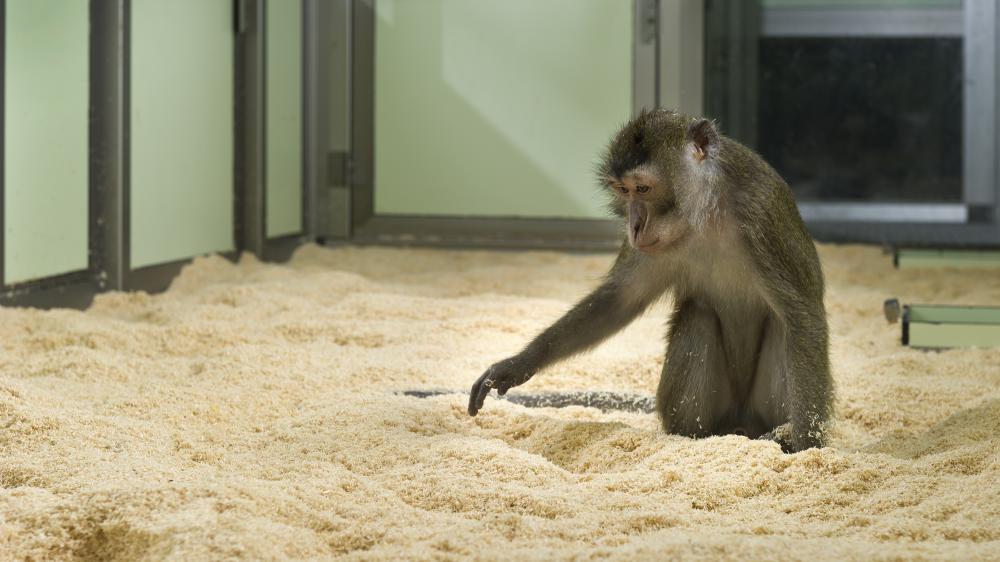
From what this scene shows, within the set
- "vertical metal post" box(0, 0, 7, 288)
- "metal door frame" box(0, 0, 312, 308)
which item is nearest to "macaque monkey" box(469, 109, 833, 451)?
"vertical metal post" box(0, 0, 7, 288)

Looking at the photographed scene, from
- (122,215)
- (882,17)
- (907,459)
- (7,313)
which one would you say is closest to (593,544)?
(907,459)

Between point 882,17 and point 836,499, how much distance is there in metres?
6.48

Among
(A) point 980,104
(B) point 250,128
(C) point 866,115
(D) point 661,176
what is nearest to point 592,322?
(D) point 661,176

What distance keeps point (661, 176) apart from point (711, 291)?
43 cm

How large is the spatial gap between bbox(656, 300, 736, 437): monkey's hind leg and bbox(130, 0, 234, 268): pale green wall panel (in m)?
3.29

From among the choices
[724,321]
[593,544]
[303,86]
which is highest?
[303,86]

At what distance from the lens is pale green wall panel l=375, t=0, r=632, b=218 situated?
8.47 metres

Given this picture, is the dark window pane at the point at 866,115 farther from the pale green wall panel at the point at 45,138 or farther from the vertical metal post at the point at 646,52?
the pale green wall panel at the point at 45,138

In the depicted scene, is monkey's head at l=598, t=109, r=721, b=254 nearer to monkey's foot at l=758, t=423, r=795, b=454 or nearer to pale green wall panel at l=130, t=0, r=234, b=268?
monkey's foot at l=758, t=423, r=795, b=454

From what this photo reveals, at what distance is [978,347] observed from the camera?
4816 millimetres

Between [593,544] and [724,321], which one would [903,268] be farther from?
[593,544]

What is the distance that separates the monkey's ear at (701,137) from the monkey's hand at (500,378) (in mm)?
812

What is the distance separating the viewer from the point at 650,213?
3.56m

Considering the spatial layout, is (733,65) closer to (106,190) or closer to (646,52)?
(646,52)
